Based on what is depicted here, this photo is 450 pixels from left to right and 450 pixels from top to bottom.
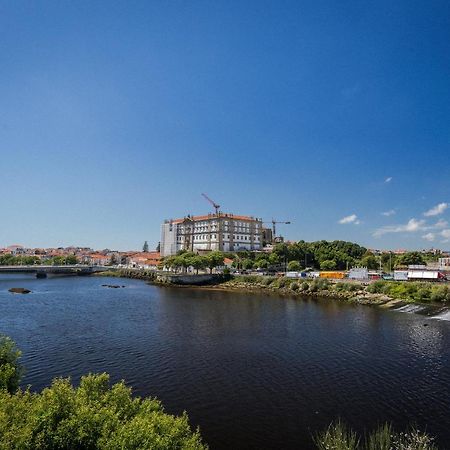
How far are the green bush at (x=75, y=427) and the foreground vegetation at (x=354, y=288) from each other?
79812 mm

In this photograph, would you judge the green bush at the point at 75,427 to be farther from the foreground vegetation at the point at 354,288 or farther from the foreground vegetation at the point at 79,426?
the foreground vegetation at the point at 354,288

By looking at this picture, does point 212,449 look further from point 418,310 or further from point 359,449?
point 418,310

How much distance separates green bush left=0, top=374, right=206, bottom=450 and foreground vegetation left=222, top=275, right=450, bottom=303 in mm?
79812

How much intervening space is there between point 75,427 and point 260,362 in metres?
27.3

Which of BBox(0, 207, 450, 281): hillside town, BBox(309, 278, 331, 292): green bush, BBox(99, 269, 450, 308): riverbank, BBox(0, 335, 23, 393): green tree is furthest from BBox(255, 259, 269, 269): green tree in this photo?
BBox(0, 335, 23, 393): green tree

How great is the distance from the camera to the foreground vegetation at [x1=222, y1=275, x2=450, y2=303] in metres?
81.4

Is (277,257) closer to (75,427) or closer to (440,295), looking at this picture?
(440,295)

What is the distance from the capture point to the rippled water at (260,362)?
26.8 meters

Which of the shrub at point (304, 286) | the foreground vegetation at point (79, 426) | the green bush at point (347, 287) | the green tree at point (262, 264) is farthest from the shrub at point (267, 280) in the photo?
the foreground vegetation at point (79, 426)

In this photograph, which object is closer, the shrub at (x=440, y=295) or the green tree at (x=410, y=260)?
the shrub at (x=440, y=295)

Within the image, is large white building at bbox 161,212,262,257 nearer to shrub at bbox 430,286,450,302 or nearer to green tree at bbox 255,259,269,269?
green tree at bbox 255,259,269,269

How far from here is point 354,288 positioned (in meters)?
97.0

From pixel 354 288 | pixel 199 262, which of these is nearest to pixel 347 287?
pixel 354 288

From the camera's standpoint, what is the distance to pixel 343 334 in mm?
52906
